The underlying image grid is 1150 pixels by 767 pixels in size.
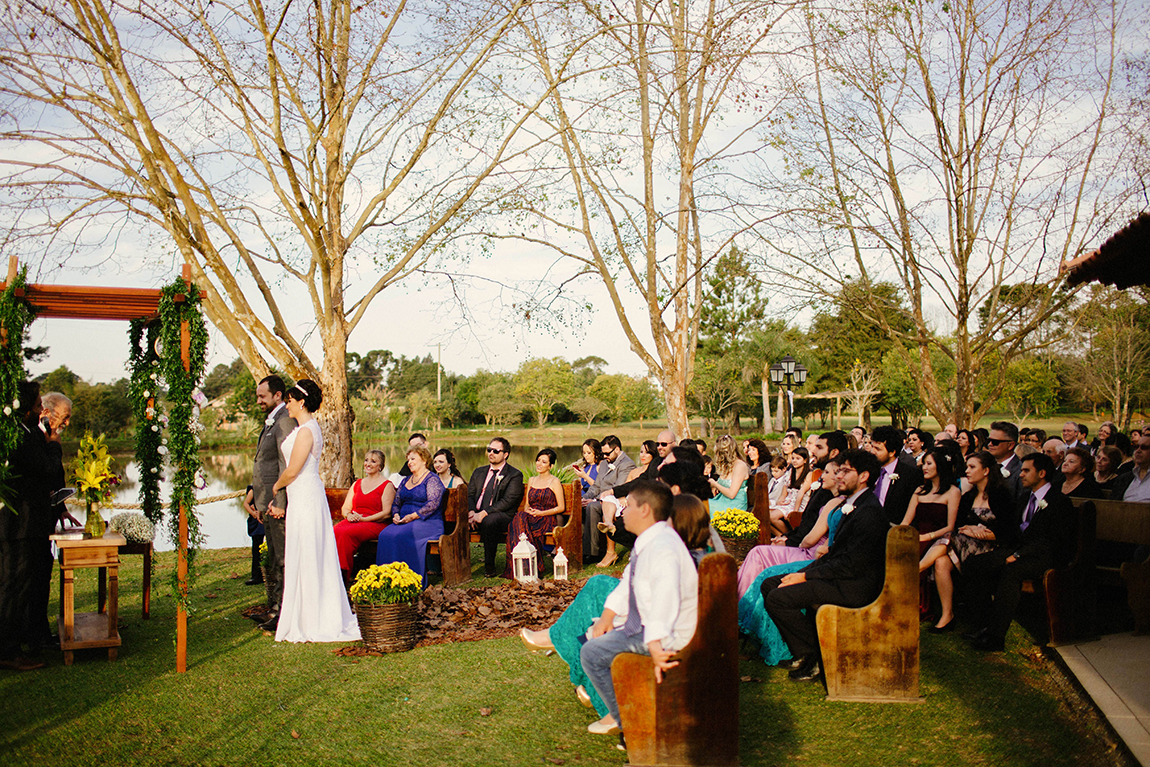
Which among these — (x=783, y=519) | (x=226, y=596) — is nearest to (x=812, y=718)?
(x=783, y=519)

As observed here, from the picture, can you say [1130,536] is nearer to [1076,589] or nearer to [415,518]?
[1076,589]

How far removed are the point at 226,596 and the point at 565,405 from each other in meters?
59.0

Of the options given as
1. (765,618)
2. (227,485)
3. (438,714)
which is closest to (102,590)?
(438,714)

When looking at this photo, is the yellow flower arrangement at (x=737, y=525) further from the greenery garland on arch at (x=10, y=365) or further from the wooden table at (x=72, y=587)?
the greenery garland on arch at (x=10, y=365)

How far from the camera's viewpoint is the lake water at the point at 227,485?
17562 mm

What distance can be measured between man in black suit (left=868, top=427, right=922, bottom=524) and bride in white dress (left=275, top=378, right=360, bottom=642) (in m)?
4.83

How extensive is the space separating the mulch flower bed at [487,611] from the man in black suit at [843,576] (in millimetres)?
2383

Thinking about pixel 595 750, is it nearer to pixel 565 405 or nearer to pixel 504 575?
pixel 504 575

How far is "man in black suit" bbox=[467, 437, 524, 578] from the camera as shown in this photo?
1031 centimetres

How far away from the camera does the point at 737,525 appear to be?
849cm

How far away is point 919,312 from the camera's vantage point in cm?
1371

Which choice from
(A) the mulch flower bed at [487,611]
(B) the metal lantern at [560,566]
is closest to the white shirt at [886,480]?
(A) the mulch flower bed at [487,611]

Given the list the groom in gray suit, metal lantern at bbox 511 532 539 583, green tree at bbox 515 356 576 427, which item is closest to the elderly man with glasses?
metal lantern at bbox 511 532 539 583

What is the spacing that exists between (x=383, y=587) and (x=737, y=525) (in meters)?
3.75
